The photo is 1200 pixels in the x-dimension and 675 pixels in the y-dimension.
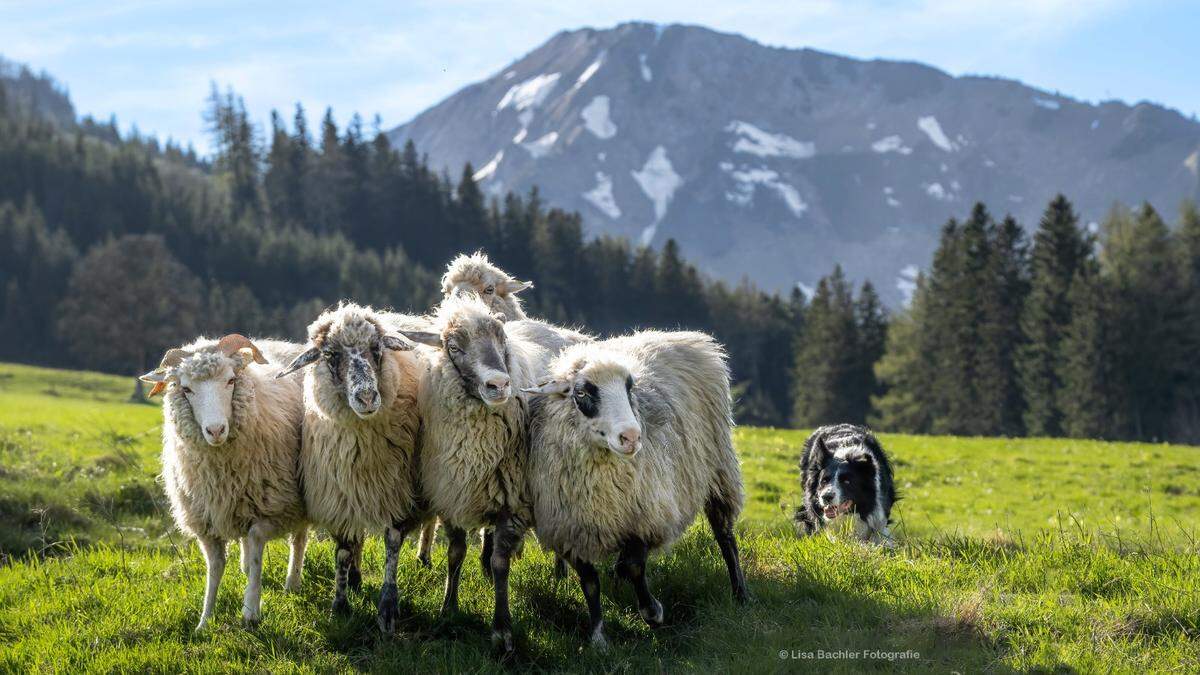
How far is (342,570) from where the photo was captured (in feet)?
24.4

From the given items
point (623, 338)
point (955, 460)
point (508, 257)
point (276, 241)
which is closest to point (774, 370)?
point (508, 257)

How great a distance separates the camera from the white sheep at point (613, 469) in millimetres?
6949

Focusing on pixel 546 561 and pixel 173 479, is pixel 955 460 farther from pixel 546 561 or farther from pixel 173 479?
pixel 173 479

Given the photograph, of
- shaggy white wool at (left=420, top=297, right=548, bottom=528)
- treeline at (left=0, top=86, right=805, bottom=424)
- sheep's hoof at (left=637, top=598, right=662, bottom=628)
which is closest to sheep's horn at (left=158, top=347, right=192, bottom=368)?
shaggy white wool at (left=420, top=297, right=548, bottom=528)

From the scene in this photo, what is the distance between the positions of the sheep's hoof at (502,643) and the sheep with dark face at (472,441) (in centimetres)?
44

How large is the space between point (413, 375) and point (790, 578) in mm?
3388

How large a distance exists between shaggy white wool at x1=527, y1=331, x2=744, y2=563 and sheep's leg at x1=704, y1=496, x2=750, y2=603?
0.06 meters

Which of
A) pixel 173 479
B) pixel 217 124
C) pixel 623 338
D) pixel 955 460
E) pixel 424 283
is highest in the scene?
pixel 217 124

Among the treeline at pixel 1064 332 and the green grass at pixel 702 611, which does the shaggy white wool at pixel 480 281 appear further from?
the treeline at pixel 1064 332

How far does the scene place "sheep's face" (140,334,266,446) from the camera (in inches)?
287

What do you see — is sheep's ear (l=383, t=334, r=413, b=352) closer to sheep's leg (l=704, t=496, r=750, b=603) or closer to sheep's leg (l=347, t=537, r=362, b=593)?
sheep's leg (l=347, t=537, r=362, b=593)

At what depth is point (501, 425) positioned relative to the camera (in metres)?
7.30

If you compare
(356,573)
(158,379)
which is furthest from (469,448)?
(158,379)

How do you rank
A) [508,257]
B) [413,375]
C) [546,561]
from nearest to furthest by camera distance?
[413,375] → [546,561] → [508,257]
